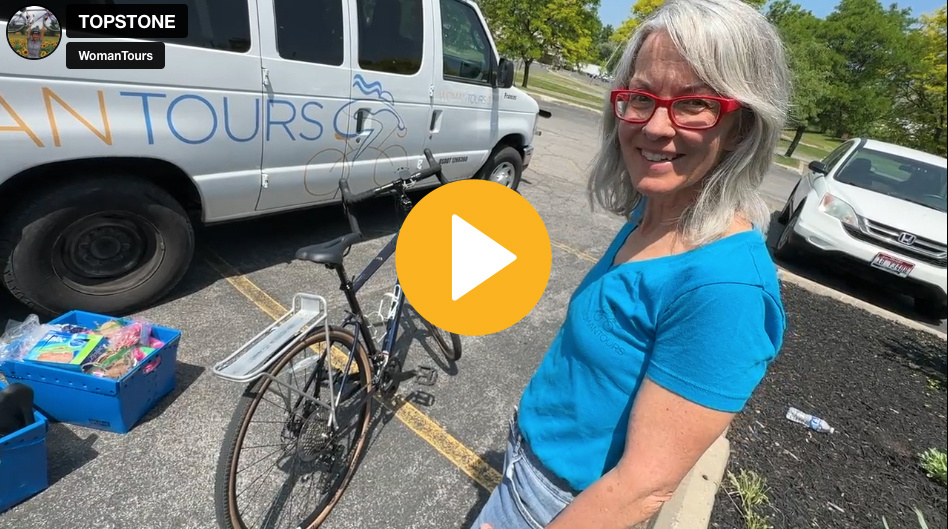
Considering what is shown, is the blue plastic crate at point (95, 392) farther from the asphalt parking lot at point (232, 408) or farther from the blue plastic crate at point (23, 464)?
the blue plastic crate at point (23, 464)

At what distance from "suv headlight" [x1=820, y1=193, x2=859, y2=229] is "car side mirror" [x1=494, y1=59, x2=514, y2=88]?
416 centimetres

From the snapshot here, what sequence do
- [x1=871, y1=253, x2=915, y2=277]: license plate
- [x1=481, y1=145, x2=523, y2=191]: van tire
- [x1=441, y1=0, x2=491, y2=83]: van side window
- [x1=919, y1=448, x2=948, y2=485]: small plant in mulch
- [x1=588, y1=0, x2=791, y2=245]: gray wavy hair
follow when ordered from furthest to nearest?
[x1=481, y1=145, x2=523, y2=191]: van tire
[x1=871, y1=253, x2=915, y2=277]: license plate
[x1=441, y1=0, x2=491, y2=83]: van side window
[x1=919, y1=448, x2=948, y2=485]: small plant in mulch
[x1=588, y1=0, x2=791, y2=245]: gray wavy hair

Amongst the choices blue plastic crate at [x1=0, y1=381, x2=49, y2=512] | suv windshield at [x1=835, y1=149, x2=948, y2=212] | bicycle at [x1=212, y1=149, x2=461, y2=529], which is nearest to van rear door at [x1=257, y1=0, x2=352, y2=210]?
bicycle at [x1=212, y1=149, x2=461, y2=529]

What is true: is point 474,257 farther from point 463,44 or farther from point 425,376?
point 463,44

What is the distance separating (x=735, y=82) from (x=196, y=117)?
3069 mm

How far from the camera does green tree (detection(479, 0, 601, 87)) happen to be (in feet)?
76.3

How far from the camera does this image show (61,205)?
107 inches

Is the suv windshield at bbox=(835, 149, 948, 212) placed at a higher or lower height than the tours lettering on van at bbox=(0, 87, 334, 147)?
lower

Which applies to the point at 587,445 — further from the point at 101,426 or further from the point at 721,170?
the point at 101,426

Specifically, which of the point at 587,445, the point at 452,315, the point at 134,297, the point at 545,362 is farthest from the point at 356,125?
the point at 587,445

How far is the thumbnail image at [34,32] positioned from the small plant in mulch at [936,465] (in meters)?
5.45

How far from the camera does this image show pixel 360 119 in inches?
157

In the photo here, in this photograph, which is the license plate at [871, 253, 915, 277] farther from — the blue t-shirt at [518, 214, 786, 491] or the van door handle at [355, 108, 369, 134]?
the blue t-shirt at [518, 214, 786, 491]

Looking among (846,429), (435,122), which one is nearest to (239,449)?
(435,122)
